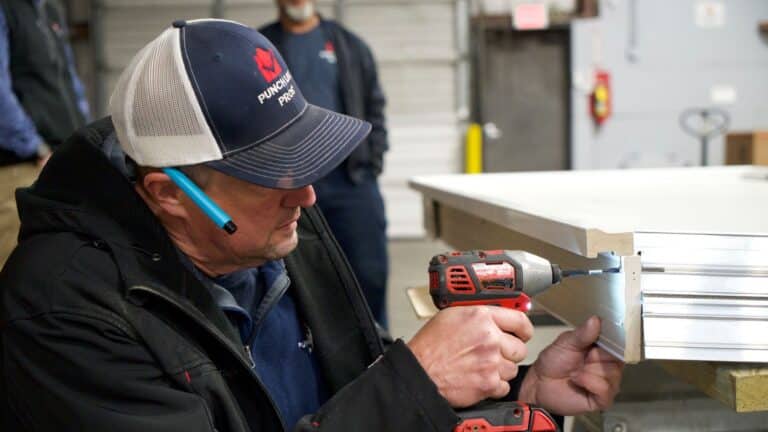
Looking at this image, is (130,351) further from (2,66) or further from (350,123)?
(2,66)

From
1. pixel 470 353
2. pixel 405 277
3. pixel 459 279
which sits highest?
pixel 459 279

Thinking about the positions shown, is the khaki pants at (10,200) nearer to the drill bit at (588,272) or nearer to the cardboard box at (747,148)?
the drill bit at (588,272)

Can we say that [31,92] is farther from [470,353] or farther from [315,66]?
[470,353]

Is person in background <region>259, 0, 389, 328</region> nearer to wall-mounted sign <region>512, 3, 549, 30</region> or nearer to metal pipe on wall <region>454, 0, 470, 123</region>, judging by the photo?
wall-mounted sign <region>512, 3, 549, 30</region>

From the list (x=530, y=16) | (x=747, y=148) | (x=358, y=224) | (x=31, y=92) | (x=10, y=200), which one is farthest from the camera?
(x=530, y=16)

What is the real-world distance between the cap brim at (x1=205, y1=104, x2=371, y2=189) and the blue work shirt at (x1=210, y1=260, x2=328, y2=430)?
0.85 ft

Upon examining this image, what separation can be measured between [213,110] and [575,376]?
763 mm

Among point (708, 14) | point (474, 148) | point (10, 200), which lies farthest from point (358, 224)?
point (708, 14)

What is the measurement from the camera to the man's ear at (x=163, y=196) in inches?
46.3

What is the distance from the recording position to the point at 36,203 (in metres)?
1.18

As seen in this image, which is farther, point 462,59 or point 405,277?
point 462,59

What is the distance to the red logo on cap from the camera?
1.18 meters

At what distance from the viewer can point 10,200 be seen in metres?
2.56

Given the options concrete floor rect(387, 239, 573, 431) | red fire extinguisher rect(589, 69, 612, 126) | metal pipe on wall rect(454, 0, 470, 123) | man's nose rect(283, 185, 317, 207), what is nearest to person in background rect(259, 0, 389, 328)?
concrete floor rect(387, 239, 573, 431)
